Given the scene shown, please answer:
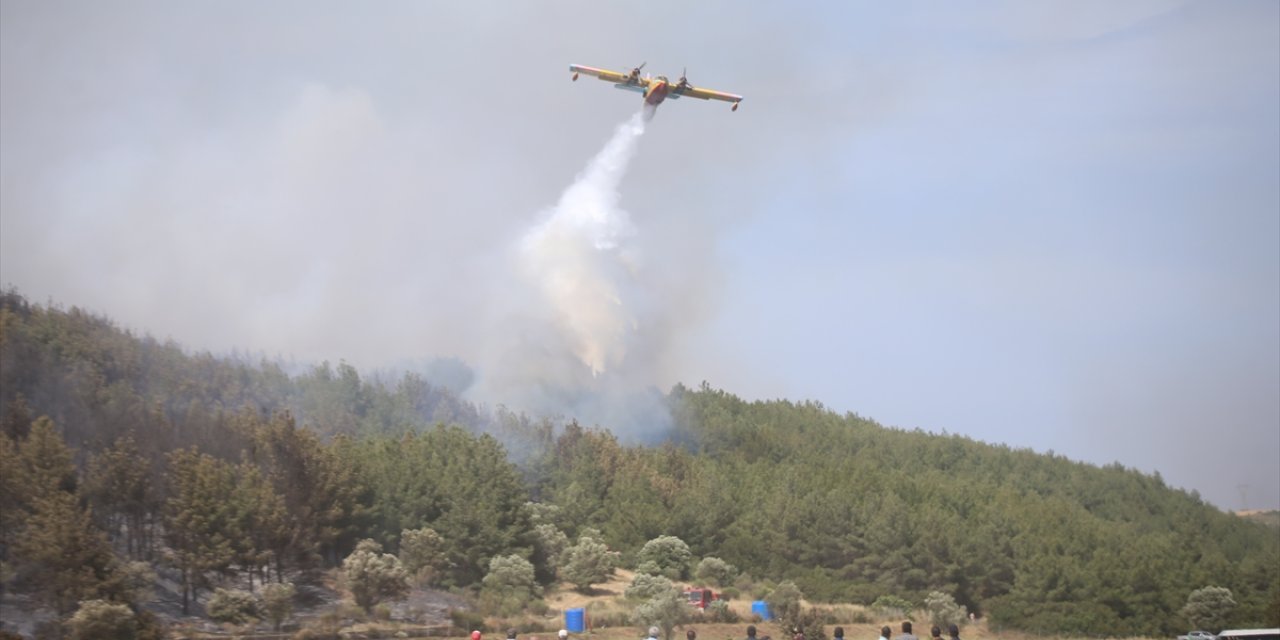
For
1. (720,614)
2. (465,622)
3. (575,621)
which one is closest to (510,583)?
(575,621)

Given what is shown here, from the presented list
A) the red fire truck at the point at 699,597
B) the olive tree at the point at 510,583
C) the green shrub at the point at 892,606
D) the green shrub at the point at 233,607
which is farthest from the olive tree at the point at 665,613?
the green shrub at the point at 892,606

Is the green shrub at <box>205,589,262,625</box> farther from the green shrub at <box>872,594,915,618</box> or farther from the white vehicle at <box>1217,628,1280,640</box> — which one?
the white vehicle at <box>1217,628,1280,640</box>

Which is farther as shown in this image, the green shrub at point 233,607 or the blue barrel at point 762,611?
the blue barrel at point 762,611

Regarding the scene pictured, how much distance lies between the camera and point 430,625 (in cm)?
5169

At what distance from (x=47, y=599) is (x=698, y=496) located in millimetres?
45264

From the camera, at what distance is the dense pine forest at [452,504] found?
53.0 m

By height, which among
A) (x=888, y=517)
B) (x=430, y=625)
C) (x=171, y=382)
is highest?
(x=171, y=382)

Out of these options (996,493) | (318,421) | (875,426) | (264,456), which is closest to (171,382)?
(318,421)

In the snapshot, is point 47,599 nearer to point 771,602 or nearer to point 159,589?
point 159,589

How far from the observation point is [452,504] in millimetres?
66062

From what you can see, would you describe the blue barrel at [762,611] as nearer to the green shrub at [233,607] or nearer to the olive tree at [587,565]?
the olive tree at [587,565]

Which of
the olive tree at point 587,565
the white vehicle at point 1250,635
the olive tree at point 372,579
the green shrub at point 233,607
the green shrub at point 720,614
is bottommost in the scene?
the white vehicle at point 1250,635

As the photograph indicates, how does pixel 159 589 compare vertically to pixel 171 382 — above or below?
below

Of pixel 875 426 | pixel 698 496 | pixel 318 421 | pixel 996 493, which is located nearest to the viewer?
pixel 698 496
